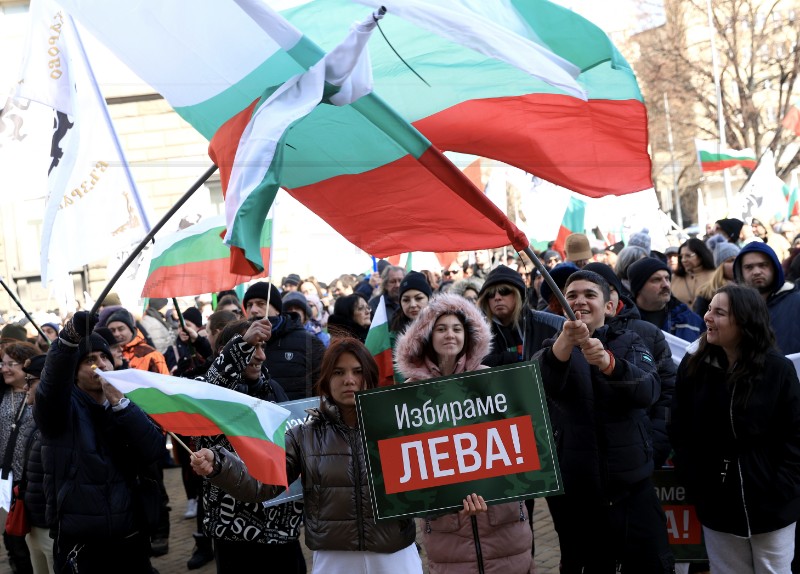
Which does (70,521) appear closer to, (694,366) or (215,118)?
(215,118)

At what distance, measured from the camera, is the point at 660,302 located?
23.9 ft

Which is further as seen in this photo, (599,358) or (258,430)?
(599,358)

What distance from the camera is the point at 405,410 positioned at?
14.3ft

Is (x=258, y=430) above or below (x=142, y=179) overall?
below

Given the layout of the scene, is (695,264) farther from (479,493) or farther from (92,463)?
(92,463)

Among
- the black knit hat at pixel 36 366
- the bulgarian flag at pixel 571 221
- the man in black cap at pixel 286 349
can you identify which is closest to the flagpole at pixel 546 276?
the black knit hat at pixel 36 366

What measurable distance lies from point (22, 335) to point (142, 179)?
16.7m

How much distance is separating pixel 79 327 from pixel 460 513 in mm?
1857

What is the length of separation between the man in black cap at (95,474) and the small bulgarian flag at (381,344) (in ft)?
7.40

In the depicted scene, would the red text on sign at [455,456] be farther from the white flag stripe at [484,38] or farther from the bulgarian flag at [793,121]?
the bulgarian flag at [793,121]

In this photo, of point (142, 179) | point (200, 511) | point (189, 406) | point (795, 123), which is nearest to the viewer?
point (189, 406)

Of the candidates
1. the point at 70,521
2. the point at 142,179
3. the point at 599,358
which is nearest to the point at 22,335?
the point at 70,521

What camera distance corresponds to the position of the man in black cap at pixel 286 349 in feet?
24.5

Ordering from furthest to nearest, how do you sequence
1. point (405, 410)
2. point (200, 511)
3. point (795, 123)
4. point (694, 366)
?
point (795, 123) → point (200, 511) → point (694, 366) → point (405, 410)
